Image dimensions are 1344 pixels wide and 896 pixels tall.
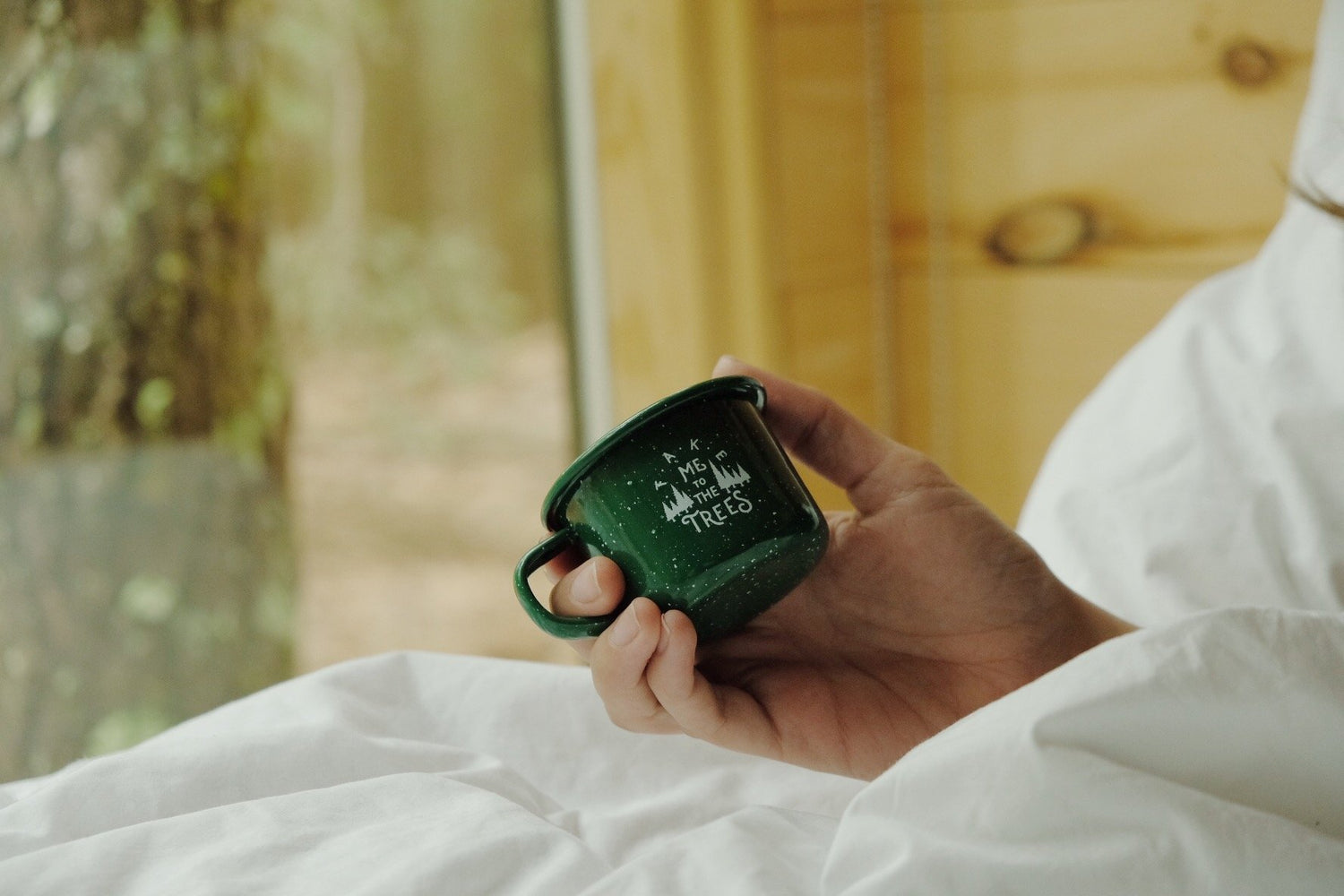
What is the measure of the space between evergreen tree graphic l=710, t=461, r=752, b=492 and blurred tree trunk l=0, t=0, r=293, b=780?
0.95 metres

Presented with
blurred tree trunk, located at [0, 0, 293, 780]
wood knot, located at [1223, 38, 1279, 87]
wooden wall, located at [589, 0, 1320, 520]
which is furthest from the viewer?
wooden wall, located at [589, 0, 1320, 520]

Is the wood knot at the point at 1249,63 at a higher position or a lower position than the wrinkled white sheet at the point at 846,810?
higher

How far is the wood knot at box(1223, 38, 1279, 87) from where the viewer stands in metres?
1.61

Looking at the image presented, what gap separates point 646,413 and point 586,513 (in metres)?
0.08

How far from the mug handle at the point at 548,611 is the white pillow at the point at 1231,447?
0.44 m

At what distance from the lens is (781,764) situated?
2.75 ft

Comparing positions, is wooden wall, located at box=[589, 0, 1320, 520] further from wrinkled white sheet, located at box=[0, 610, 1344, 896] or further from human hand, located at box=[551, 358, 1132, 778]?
wrinkled white sheet, located at box=[0, 610, 1344, 896]

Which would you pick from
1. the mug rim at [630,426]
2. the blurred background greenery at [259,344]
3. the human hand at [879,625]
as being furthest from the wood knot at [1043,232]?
the mug rim at [630,426]

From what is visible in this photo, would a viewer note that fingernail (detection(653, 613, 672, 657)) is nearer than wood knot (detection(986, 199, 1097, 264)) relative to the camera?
Yes

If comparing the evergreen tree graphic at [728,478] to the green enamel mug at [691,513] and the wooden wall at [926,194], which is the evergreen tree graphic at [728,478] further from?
the wooden wall at [926,194]

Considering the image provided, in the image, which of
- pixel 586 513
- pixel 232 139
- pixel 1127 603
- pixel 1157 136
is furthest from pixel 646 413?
pixel 1157 136

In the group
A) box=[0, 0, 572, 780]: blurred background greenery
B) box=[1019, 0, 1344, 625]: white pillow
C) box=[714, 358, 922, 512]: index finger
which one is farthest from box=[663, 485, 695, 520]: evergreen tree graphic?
box=[0, 0, 572, 780]: blurred background greenery

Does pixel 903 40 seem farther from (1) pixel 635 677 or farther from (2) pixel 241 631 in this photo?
(1) pixel 635 677

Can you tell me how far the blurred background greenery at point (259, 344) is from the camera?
1338mm
